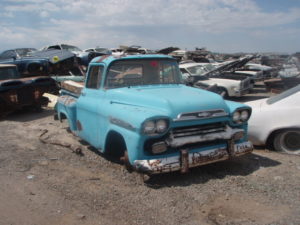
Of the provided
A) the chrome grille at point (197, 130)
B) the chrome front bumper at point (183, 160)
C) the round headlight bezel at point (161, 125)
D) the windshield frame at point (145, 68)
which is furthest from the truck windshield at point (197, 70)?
the round headlight bezel at point (161, 125)

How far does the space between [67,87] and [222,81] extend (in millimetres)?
7549

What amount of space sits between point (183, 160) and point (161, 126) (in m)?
0.54

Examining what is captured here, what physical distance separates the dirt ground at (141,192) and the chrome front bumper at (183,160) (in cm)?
27

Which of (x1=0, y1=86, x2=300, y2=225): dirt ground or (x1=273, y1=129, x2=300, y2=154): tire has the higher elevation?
(x1=273, y1=129, x2=300, y2=154): tire

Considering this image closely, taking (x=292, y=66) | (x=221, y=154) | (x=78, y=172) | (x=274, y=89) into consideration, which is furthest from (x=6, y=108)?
(x=292, y=66)

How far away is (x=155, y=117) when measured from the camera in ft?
13.2

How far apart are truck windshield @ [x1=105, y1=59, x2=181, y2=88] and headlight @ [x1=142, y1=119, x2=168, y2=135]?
1.40 meters

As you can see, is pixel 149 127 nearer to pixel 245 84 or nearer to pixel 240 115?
pixel 240 115

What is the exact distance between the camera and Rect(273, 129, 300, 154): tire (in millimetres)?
5438

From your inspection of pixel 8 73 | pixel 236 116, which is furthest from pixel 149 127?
pixel 8 73

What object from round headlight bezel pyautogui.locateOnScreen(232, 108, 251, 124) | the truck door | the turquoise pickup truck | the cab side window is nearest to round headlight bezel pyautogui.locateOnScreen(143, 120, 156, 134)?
the turquoise pickup truck

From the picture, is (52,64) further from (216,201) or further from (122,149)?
(216,201)

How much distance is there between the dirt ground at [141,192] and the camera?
138 inches

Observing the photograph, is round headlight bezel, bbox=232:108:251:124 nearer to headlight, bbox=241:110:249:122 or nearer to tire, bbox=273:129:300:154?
headlight, bbox=241:110:249:122
